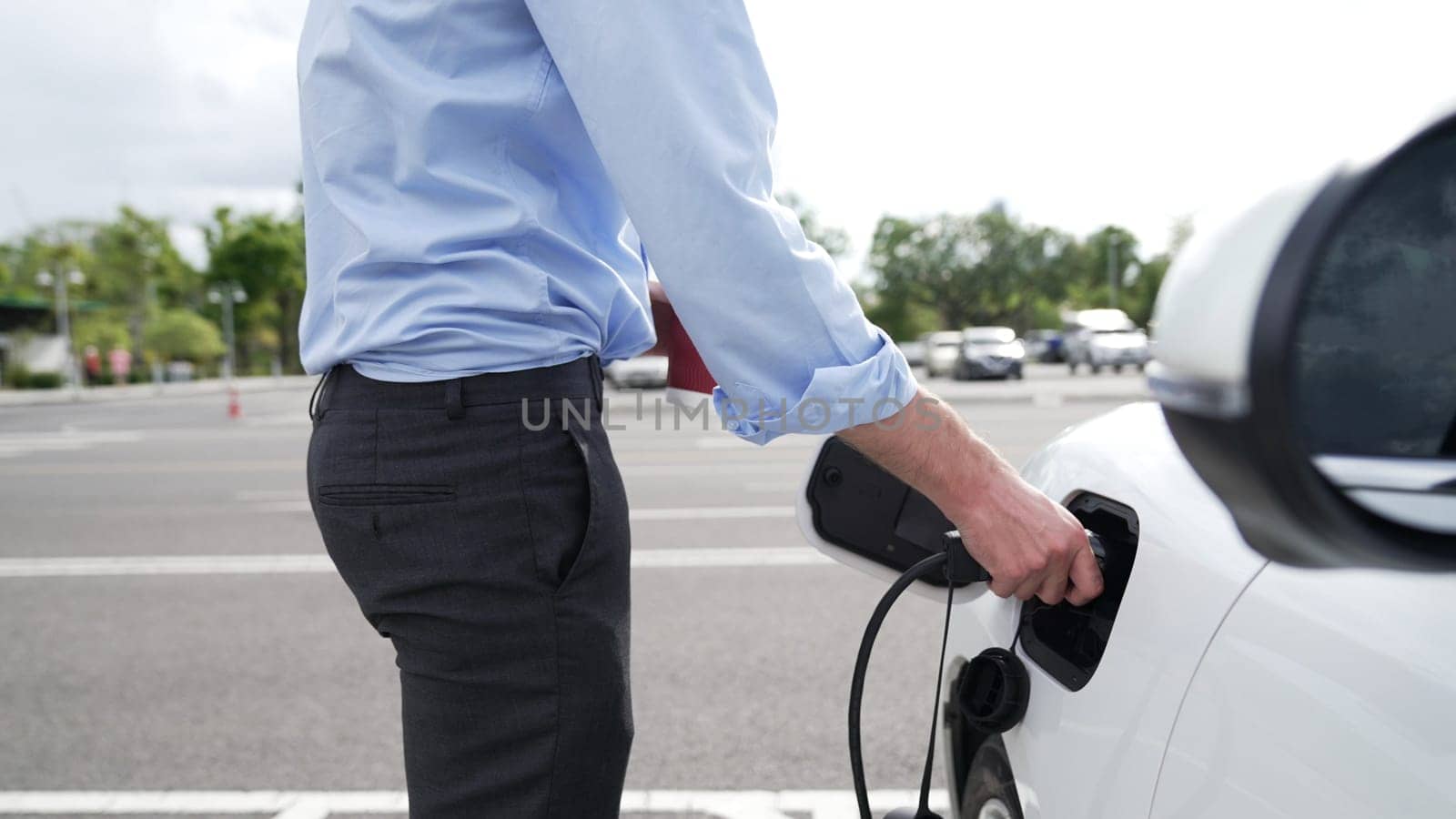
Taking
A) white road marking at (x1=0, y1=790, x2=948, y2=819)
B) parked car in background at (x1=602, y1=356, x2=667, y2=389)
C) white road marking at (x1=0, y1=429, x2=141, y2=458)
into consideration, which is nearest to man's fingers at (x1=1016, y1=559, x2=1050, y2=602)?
white road marking at (x1=0, y1=790, x2=948, y2=819)

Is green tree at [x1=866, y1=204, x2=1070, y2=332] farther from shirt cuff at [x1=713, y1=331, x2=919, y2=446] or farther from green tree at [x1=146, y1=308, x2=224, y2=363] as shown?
shirt cuff at [x1=713, y1=331, x2=919, y2=446]

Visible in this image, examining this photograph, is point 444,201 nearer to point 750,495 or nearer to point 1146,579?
point 1146,579

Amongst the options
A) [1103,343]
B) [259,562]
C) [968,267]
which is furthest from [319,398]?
[968,267]

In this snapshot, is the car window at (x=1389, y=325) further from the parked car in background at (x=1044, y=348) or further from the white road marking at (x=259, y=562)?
the parked car in background at (x=1044, y=348)

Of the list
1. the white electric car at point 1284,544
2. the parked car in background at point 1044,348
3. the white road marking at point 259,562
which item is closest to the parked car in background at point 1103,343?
the parked car in background at point 1044,348

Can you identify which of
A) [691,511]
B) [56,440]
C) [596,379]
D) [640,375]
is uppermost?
[596,379]

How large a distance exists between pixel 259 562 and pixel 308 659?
1942 mm

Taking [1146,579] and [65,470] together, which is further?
[65,470]

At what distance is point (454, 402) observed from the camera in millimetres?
1141

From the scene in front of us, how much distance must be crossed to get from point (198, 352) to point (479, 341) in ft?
159

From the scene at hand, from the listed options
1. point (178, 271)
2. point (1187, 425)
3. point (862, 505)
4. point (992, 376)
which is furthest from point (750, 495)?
point (178, 271)

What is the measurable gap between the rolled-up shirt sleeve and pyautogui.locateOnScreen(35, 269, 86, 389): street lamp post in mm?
32867

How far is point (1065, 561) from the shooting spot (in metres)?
1.09

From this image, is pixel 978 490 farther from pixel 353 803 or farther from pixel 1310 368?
pixel 353 803
